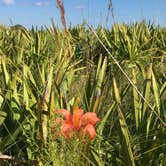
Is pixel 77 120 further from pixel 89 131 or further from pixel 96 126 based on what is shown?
pixel 96 126

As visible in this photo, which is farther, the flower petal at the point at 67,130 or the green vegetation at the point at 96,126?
the green vegetation at the point at 96,126

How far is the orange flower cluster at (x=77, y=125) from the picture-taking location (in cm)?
184

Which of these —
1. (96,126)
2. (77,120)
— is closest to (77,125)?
(77,120)

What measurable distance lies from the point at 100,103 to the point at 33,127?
46 centimetres

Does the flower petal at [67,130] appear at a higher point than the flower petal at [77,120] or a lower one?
lower

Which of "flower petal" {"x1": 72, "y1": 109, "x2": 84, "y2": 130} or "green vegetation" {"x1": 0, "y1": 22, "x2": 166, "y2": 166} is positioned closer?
"flower petal" {"x1": 72, "y1": 109, "x2": 84, "y2": 130}

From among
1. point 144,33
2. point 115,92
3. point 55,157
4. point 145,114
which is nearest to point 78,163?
point 55,157

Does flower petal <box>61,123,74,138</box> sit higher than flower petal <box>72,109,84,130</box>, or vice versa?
flower petal <box>72,109,84,130</box>

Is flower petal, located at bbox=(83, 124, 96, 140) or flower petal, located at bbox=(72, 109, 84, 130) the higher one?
flower petal, located at bbox=(72, 109, 84, 130)

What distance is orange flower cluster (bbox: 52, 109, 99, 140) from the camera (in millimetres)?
1839

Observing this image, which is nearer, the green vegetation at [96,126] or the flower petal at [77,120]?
the flower petal at [77,120]

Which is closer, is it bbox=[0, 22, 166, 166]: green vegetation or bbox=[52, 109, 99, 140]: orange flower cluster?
bbox=[52, 109, 99, 140]: orange flower cluster

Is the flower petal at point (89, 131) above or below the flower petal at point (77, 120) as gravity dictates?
below

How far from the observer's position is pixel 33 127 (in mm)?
2334
